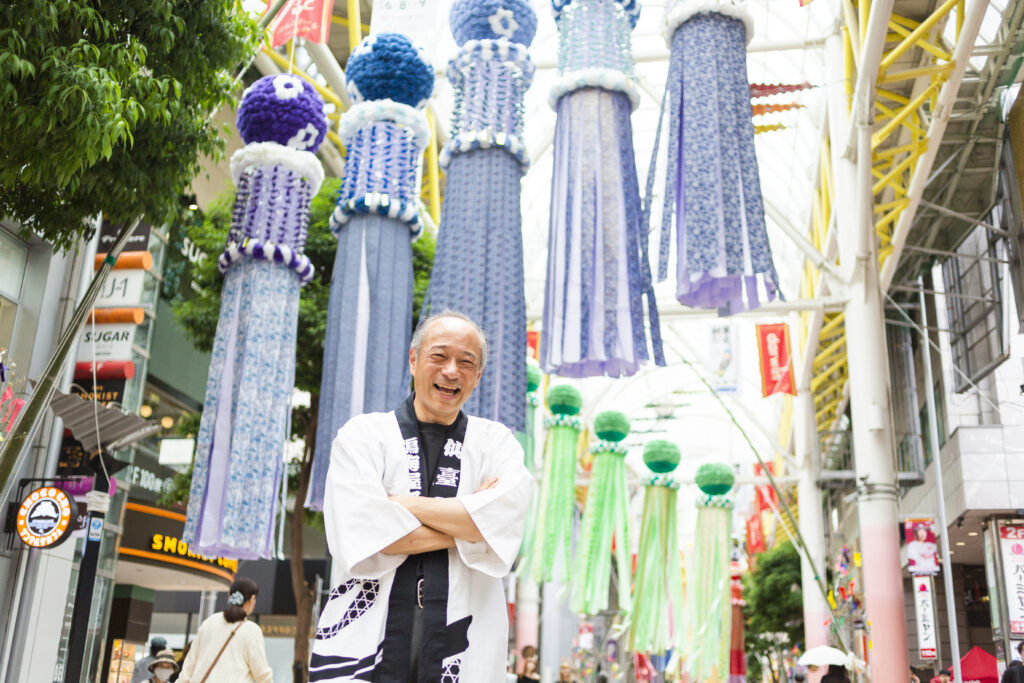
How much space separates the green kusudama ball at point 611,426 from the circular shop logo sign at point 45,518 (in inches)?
289

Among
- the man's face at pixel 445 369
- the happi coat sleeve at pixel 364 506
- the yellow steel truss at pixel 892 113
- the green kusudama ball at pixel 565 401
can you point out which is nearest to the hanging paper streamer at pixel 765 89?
the yellow steel truss at pixel 892 113

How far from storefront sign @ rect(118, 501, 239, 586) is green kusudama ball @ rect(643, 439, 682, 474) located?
5.80 metres

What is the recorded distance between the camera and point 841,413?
2167cm

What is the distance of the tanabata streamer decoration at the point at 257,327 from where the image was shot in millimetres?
6926

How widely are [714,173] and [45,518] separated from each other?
545cm

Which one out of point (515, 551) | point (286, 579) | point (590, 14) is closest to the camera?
point (515, 551)

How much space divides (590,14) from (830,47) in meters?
6.62

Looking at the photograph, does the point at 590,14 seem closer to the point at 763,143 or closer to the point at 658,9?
the point at 658,9

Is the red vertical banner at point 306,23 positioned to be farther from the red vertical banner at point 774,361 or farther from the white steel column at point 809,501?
the white steel column at point 809,501

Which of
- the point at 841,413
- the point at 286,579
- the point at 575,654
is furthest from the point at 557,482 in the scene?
the point at 575,654

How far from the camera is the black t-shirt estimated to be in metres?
2.33

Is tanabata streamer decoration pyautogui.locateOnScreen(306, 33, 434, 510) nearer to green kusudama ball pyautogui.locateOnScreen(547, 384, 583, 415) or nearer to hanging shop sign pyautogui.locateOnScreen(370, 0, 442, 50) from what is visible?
hanging shop sign pyautogui.locateOnScreen(370, 0, 442, 50)

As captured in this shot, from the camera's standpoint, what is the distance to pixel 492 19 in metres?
7.72

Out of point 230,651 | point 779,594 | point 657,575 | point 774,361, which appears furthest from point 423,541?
point 779,594
